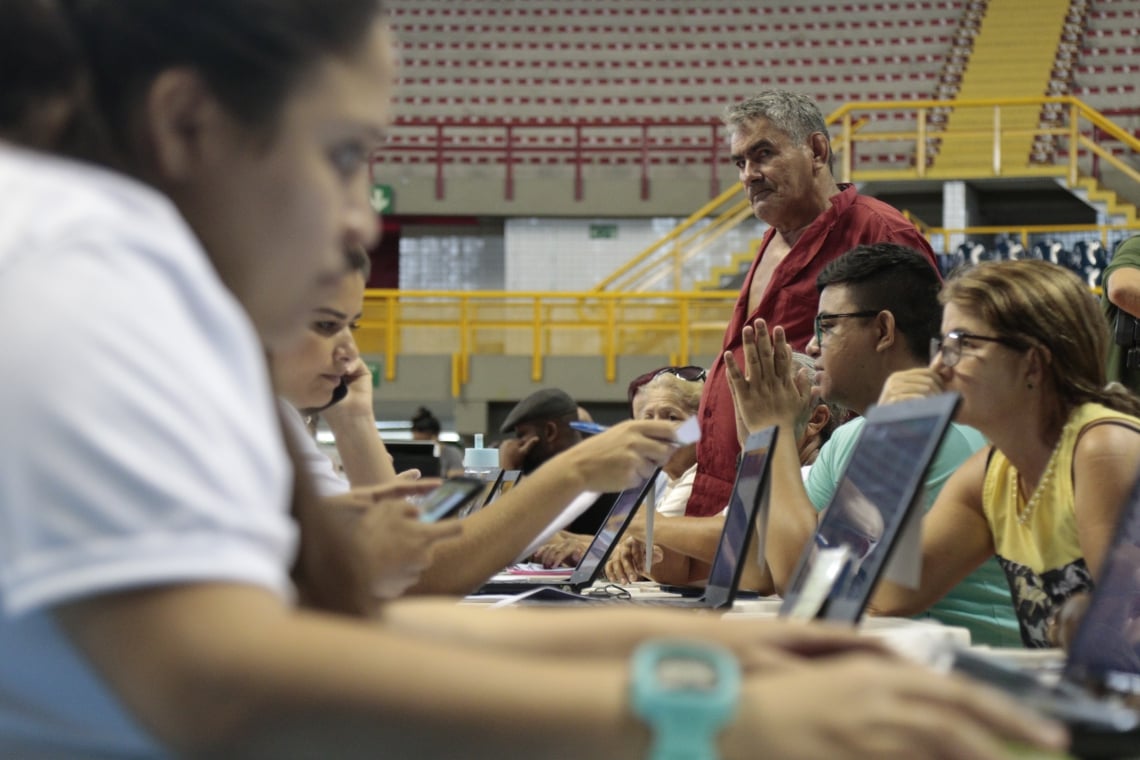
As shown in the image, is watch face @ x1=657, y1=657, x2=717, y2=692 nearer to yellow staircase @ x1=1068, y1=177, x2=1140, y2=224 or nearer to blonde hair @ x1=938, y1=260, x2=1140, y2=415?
blonde hair @ x1=938, y1=260, x2=1140, y2=415

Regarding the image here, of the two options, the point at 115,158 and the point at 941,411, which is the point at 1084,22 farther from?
the point at 115,158

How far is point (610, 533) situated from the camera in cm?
273

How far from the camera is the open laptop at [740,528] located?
1.80m

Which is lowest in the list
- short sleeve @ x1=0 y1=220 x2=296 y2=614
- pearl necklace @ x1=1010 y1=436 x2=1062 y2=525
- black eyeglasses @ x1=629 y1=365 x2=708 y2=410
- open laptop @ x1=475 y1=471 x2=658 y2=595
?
open laptop @ x1=475 y1=471 x2=658 y2=595

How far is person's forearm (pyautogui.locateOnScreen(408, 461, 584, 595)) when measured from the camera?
1810 mm

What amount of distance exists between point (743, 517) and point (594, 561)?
0.92 metres

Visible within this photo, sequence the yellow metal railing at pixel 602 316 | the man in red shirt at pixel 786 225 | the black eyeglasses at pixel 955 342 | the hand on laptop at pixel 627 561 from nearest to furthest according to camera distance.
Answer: the black eyeglasses at pixel 955 342 → the hand on laptop at pixel 627 561 → the man in red shirt at pixel 786 225 → the yellow metal railing at pixel 602 316

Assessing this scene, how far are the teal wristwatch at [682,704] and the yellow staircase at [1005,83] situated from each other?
1065 centimetres

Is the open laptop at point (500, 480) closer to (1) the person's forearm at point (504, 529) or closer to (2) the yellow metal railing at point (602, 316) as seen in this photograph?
(1) the person's forearm at point (504, 529)

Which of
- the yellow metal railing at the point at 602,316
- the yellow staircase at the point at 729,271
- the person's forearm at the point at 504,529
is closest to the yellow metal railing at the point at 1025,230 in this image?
the yellow metal railing at the point at 602,316

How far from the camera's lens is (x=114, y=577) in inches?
18.3

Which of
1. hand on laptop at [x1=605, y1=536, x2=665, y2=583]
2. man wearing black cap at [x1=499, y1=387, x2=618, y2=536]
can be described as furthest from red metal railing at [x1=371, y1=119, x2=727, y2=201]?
hand on laptop at [x1=605, y1=536, x2=665, y2=583]

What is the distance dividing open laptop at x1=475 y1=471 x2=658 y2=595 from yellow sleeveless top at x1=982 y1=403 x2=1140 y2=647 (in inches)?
28.9

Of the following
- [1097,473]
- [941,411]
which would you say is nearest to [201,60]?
[941,411]
